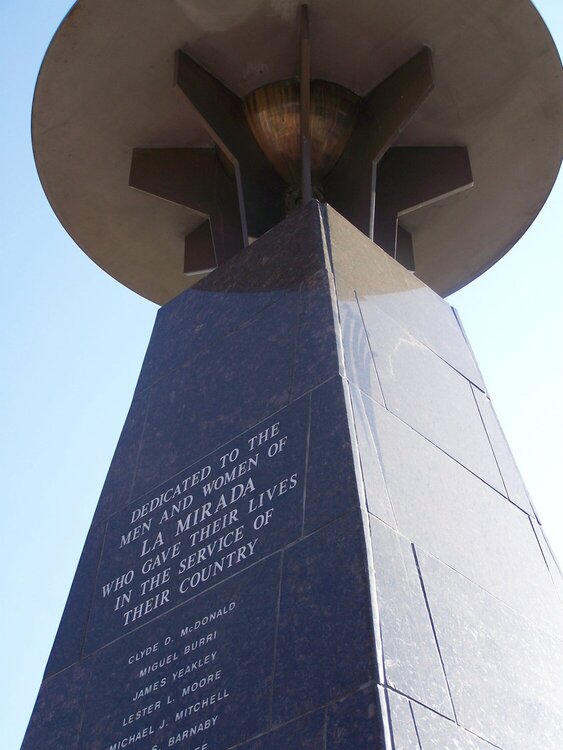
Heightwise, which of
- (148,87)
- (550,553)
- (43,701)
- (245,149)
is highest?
(148,87)

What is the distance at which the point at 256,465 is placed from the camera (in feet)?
20.5

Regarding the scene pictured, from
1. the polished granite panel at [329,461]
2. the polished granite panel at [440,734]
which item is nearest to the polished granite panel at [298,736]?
the polished granite panel at [440,734]

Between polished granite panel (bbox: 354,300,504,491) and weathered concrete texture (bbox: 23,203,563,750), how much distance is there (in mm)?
23

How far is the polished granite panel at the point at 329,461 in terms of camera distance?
5.44 meters

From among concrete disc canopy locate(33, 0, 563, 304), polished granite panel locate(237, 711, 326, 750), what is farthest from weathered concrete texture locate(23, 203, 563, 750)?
concrete disc canopy locate(33, 0, 563, 304)

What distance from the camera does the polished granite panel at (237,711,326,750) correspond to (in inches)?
175

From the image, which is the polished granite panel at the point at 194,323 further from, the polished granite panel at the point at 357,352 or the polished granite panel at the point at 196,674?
the polished granite panel at the point at 196,674

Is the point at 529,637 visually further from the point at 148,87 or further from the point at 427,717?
the point at 148,87

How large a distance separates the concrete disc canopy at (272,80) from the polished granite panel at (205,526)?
501cm

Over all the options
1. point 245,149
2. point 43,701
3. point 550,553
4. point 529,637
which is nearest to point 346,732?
point 529,637

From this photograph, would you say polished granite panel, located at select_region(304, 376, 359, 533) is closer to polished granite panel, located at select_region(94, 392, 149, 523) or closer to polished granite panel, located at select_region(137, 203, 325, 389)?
polished granite panel, located at select_region(137, 203, 325, 389)

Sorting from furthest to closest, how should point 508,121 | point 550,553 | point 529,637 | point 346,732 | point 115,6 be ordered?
point 508,121, point 115,6, point 550,553, point 529,637, point 346,732

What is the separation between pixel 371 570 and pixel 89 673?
2119 mm

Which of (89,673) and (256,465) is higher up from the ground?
(256,465)
